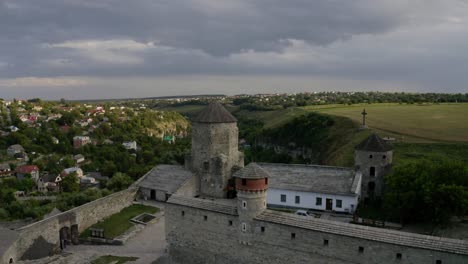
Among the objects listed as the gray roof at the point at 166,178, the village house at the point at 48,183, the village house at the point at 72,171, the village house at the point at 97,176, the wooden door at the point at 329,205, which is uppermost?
the gray roof at the point at 166,178

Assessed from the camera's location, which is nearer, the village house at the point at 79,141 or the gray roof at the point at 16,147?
the gray roof at the point at 16,147

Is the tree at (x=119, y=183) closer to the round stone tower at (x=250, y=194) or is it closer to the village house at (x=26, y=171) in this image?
the round stone tower at (x=250, y=194)

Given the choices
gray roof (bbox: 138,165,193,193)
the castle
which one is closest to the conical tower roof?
the castle

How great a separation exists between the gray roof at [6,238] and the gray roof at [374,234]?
15453 mm

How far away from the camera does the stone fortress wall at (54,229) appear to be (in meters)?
24.3

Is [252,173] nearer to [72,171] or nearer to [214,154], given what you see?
[214,154]

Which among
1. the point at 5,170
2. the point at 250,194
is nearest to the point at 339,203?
the point at 250,194

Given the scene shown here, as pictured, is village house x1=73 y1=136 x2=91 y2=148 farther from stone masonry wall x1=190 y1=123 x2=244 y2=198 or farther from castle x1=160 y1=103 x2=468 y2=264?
castle x1=160 y1=103 x2=468 y2=264

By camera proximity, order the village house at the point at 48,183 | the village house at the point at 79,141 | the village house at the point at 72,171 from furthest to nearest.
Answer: the village house at the point at 79,141
the village house at the point at 72,171
the village house at the point at 48,183

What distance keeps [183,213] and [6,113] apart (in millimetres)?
104305

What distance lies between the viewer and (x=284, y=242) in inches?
781

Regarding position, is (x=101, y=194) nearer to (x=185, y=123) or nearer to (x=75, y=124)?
(x=75, y=124)

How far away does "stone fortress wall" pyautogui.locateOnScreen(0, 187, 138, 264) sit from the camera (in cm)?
2434

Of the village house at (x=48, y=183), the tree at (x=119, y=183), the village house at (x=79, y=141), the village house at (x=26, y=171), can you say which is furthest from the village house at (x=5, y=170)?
the tree at (x=119, y=183)
